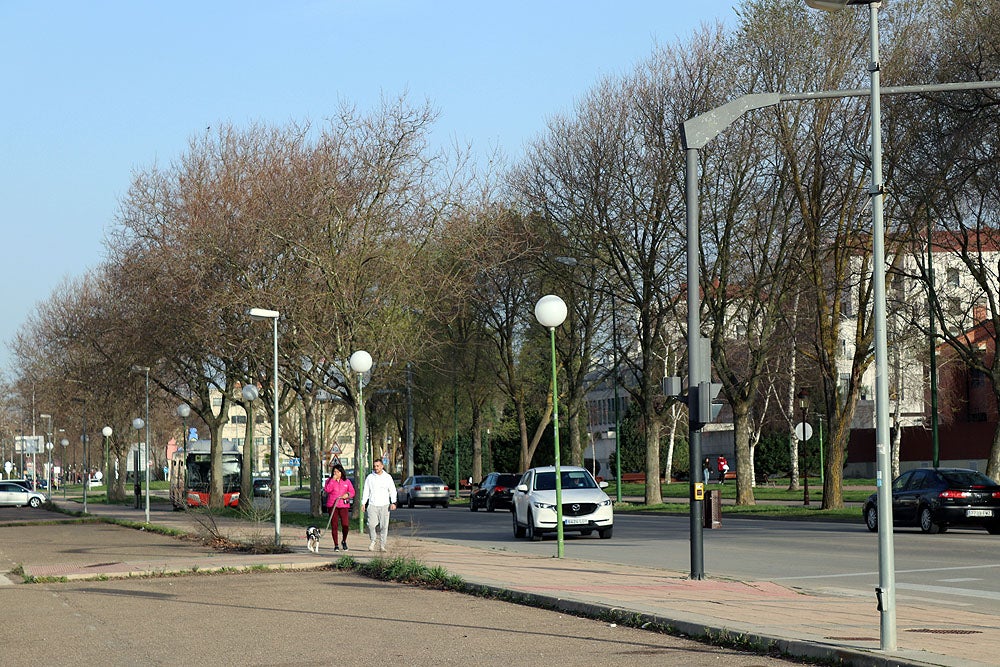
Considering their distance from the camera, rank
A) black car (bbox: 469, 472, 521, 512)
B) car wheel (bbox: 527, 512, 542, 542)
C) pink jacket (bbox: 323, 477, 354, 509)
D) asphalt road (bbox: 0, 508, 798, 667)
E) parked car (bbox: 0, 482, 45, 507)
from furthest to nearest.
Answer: parked car (bbox: 0, 482, 45, 507) < black car (bbox: 469, 472, 521, 512) < car wheel (bbox: 527, 512, 542, 542) < pink jacket (bbox: 323, 477, 354, 509) < asphalt road (bbox: 0, 508, 798, 667)

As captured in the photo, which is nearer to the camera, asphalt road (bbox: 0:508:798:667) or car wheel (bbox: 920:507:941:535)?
asphalt road (bbox: 0:508:798:667)

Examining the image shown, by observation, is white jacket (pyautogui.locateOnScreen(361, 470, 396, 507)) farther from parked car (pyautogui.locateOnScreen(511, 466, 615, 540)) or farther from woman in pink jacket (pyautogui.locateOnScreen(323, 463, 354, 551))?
parked car (pyautogui.locateOnScreen(511, 466, 615, 540))

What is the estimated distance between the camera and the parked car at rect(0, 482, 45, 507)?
71.5 meters

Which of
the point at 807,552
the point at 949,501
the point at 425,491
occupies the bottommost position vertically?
the point at 425,491

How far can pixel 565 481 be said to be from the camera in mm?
29594

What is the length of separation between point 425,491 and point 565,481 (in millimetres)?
31707

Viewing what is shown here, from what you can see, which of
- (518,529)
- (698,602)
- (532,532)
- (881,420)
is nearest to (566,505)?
(532,532)

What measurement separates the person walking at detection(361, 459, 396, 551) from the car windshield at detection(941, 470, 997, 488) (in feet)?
43.8

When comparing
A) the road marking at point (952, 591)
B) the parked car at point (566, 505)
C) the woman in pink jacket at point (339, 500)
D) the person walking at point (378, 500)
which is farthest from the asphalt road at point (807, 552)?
the person walking at point (378, 500)

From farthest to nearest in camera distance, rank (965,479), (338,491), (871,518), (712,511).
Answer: (871,518)
(965,479)
(338,491)
(712,511)

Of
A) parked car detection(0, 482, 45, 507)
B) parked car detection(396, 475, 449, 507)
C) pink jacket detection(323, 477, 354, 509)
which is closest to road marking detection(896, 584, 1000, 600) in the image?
pink jacket detection(323, 477, 354, 509)

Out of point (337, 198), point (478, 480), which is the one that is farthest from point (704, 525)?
point (478, 480)

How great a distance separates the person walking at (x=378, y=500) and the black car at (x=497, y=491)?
28.5 meters

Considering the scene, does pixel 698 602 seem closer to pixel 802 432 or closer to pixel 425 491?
pixel 802 432
